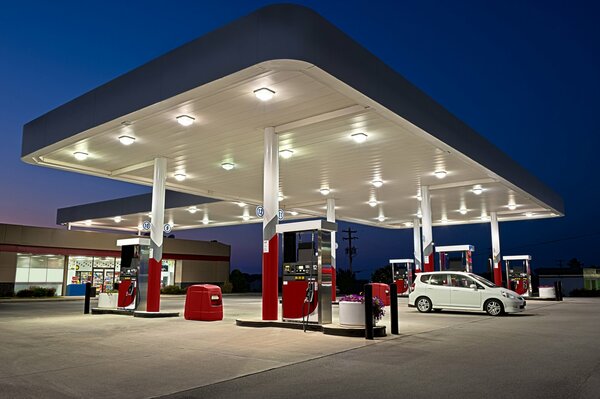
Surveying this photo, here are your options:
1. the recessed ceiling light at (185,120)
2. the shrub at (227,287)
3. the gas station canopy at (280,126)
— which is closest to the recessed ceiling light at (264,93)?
the gas station canopy at (280,126)

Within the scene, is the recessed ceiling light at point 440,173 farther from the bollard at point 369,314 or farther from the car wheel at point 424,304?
the bollard at point 369,314

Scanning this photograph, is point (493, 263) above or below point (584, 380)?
above

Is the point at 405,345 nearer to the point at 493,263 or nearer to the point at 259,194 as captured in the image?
the point at 259,194

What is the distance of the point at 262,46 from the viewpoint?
898cm

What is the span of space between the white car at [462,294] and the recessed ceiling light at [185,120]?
408 inches

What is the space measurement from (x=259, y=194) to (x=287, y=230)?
1265cm

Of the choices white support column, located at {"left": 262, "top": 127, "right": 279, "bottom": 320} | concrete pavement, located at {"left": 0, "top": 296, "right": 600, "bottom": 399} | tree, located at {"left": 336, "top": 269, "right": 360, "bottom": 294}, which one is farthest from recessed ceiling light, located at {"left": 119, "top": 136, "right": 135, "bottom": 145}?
tree, located at {"left": 336, "top": 269, "right": 360, "bottom": 294}

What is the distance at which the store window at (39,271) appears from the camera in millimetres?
31500

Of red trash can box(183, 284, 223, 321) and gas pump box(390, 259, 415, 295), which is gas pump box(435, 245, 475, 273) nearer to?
gas pump box(390, 259, 415, 295)

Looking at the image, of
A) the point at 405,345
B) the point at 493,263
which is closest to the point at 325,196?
the point at 493,263

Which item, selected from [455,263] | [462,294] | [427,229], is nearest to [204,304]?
[462,294]

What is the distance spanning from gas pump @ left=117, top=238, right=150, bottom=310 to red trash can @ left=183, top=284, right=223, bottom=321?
6.86ft

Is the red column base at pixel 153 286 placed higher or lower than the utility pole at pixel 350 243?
lower

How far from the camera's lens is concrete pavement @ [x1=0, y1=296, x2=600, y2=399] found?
583 cm
